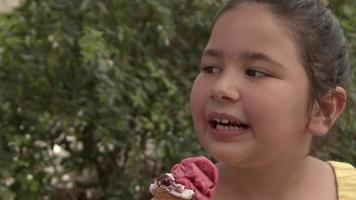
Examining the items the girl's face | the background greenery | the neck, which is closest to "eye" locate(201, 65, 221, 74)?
the girl's face

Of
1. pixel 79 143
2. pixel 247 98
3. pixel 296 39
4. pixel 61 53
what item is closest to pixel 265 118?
pixel 247 98

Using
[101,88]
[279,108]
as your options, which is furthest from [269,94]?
[101,88]

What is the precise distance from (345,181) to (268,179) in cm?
23

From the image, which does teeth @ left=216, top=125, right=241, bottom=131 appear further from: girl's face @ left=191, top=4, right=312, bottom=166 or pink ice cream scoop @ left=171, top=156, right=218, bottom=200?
pink ice cream scoop @ left=171, top=156, right=218, bottom=200

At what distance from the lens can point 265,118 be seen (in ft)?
6.00

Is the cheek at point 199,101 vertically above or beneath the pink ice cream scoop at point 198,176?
above

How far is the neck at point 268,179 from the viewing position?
197cm

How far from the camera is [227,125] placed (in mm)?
1843

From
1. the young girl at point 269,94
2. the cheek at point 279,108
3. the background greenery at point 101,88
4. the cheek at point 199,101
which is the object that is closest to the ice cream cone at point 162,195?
the young girl at point 269,94

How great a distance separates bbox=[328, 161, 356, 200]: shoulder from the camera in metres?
2.07

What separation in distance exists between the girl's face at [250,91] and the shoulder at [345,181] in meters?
0.23

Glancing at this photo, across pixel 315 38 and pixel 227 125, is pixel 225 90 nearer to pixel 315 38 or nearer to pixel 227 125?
pixel 227 125

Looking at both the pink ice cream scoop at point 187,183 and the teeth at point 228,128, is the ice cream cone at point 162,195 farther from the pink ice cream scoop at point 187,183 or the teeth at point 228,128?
the teeth at point 228,128

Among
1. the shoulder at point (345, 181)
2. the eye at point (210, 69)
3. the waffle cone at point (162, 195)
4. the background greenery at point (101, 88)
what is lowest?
the background greenery at point (101, 88)
